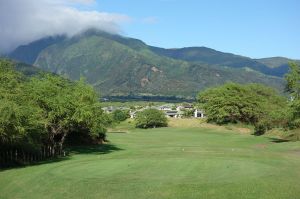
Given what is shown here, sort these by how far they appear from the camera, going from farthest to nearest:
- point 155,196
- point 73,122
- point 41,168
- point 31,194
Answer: point 73,122
point 41,168
point 31,194
point 155,196

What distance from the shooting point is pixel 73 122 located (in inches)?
2266

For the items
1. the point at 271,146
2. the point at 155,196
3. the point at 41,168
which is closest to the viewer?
the point at 155,196

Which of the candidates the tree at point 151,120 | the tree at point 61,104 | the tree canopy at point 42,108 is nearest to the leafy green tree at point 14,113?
the tree canopy at point 42,108

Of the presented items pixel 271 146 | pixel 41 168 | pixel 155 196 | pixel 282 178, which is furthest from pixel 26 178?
pixel 271 146

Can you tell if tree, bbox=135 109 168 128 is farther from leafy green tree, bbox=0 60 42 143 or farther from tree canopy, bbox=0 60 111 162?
leafy green tree, bbox=0 60 42 143

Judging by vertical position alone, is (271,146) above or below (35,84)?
below

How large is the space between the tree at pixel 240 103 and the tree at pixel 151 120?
18.1 meters

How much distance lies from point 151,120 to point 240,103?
109 ft

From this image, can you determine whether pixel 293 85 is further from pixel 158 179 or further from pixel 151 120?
pixel 151 120

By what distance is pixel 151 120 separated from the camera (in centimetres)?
15338

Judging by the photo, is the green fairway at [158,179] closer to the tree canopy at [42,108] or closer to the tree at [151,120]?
the tree canopy at [42,108]

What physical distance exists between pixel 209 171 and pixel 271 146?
3346cm

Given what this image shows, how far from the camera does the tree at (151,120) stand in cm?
15350

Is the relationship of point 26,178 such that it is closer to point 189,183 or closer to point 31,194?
point 31,194
